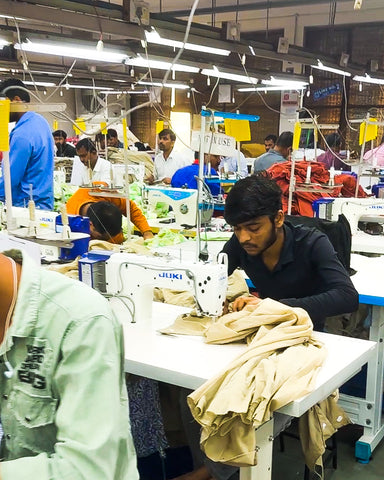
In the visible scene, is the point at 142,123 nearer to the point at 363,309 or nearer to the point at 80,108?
the point at 80,108

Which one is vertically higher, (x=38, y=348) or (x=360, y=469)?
(x=38, y=348)

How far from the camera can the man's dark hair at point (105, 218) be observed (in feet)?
11.5

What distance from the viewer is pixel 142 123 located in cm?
1340

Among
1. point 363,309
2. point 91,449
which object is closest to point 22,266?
point 91,449

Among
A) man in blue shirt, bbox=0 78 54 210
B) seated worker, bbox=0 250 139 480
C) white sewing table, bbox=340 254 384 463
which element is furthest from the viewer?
man in blue shirt, bbox=0 78 54 210

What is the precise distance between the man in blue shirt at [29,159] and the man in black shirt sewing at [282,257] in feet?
6.23

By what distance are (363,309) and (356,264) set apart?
29 centimetres

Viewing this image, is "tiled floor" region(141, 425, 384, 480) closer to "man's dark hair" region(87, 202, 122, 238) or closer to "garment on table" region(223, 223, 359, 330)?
"garment on table" region(223, 223, 359, 330)

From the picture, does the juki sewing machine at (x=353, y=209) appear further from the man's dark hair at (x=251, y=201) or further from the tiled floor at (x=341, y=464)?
the man's dark hair at (x=251, y=201)

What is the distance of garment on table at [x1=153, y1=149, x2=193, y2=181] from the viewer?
6934mm

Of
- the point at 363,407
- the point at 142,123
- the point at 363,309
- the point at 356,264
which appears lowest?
the point at 363,407

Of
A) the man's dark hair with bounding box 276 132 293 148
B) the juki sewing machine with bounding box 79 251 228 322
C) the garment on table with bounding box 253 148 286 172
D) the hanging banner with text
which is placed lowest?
the juki sewing machine with bounding box 79 251 228 322

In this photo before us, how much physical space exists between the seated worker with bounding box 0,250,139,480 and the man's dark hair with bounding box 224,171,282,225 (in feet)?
4.44

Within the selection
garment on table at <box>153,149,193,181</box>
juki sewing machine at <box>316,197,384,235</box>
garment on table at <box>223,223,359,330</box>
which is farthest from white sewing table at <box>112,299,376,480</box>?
garment on table at <box>153,149,193,181</box>
